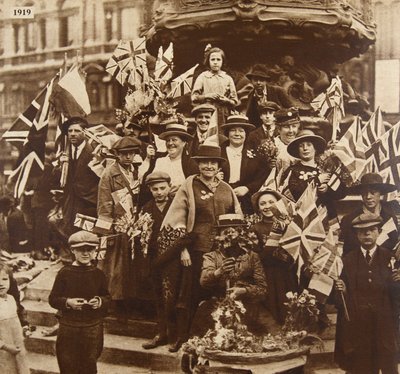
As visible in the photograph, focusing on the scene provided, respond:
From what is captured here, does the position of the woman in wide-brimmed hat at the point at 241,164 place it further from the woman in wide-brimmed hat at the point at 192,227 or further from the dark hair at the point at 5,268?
the dark hair at the point at 5,268

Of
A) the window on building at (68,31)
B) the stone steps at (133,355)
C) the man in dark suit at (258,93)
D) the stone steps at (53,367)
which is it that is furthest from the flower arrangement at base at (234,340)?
the window on building at (68,31)

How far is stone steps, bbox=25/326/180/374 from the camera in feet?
15.7

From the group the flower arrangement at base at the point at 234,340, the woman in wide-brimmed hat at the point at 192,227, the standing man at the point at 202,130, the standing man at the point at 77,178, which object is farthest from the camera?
the standing man at the point at 77,178

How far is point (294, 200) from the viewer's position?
4.91 meters

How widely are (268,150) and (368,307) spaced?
135cm

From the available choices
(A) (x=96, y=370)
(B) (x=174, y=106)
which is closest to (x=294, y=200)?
(B) (x=174, y=106)

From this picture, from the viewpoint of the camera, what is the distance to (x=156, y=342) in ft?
15.9

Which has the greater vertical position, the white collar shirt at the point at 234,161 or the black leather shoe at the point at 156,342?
the white collar shirt at the point at 234,161

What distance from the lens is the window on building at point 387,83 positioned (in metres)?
5.04

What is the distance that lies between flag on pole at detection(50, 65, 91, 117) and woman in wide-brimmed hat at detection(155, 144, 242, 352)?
39.2 inches

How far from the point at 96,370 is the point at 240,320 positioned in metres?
1.10

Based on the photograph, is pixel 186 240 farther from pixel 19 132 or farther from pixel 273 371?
pixel 19 132

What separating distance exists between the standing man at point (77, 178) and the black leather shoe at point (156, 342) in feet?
3.28

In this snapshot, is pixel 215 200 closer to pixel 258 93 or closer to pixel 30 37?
pixel 258 93
